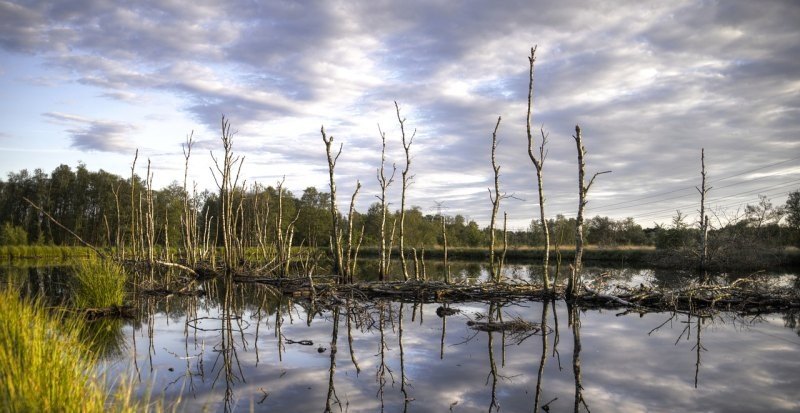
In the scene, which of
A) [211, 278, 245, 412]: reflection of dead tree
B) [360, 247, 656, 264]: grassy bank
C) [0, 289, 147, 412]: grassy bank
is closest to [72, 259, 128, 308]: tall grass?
[211, 278, 245, 412]: reflection of dead tree

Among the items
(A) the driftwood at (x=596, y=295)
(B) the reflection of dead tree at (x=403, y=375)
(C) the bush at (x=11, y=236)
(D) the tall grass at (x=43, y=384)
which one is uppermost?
(C) the bush at (x=11, y=236)

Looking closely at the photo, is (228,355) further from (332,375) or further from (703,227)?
(703,227)

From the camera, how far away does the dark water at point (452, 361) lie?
5.97m

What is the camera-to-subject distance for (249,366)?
741 cm

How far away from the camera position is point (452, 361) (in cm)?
791

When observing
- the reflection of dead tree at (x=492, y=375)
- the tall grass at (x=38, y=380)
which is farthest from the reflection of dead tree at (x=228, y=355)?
the reflection of dead tree at (x=492, y=375)

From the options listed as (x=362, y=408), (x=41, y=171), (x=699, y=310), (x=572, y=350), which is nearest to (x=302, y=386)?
(x=362, y=408)

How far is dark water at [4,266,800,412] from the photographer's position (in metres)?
5.97

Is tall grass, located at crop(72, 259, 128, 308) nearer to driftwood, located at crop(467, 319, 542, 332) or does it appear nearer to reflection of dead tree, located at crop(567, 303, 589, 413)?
driftwood, located at crop(467, 319, 542, 332)

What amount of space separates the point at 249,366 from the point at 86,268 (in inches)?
256

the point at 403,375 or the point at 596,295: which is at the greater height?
the point at 596,295

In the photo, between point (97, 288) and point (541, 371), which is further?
point (97, 288)

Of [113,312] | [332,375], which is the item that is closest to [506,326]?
[332,375]

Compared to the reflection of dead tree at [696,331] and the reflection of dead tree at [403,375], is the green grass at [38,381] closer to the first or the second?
the reflection of dead tree at [403,375]
